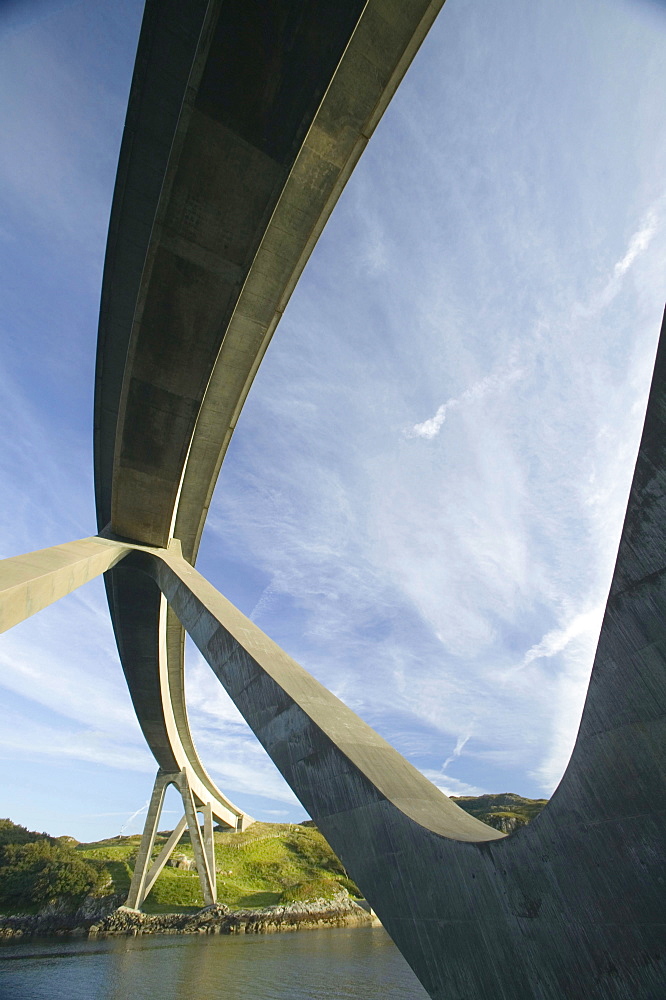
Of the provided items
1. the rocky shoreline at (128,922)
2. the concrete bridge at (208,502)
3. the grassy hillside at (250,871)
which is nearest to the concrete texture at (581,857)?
the concrete bridge at (208,502)

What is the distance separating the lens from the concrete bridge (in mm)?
2791

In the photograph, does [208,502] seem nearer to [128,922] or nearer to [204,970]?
[204,970]

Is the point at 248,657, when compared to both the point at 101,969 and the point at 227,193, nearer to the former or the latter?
the point at 227,193

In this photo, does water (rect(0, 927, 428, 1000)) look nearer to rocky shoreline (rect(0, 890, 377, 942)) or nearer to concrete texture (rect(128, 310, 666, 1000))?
rocky shoreline (rect(0, 890, 377, 942))

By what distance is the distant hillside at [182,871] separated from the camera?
26.1 meters

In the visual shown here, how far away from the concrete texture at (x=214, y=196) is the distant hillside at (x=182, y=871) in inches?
1127

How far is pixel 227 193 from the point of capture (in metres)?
6.54

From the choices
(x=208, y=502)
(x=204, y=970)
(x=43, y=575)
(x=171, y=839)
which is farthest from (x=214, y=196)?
(x=171, y=839)

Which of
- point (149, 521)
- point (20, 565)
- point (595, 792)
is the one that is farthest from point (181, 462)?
point (595, 792)

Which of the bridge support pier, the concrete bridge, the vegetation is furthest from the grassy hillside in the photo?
the concrete bridge

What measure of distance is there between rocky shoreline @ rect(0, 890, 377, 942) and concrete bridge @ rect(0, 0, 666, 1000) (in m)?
24.3

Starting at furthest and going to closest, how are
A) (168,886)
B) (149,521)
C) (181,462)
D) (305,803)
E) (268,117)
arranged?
(168,886) → (149,521) → (181,462) → (268,117) → (305,803)

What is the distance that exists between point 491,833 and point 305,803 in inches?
85.5

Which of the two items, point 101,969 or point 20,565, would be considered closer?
point 20,565
